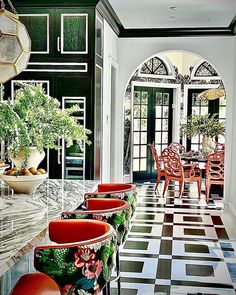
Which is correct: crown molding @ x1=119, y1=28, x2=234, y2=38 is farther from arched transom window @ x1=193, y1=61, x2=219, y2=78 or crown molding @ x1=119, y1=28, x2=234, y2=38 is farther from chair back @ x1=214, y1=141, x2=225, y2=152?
arched transom window @ x1=193, y1=61, x2=219, y2=78

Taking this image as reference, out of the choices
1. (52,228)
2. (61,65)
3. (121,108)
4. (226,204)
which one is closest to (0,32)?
(52,228)

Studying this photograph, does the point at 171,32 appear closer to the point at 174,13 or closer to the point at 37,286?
the point at 174,13

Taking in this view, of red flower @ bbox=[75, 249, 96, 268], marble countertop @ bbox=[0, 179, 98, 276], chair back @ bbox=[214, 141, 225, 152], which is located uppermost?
chair back @ bbox=[214, 141, 225, 152]

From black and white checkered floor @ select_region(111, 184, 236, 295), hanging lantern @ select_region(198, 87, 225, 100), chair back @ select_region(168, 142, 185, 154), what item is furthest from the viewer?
chair back @ select_region(168, 142, 185, 154)

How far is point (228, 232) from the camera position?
21.4 ft

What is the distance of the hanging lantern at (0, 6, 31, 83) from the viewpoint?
11.9ft

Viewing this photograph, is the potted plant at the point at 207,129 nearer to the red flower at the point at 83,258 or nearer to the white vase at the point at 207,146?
the white vase at the point at 207,146

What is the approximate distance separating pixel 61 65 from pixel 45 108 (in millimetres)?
2588

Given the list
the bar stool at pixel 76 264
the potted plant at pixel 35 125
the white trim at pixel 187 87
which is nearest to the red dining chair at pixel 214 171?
the white trim at pixel 187 87

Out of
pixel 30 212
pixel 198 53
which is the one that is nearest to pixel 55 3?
pixel 198 53

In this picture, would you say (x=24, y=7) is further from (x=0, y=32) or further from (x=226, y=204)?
(x=226, y=204)

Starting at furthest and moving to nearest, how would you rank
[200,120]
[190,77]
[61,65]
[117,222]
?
1. [190,77]
2. [200,120]
3. [61,65]
4. [117,222]

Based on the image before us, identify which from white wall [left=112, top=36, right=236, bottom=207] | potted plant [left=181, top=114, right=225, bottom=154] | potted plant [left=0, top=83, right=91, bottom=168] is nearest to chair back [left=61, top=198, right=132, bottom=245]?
potted plant [left=0, top=83, right=91, bottom=168]

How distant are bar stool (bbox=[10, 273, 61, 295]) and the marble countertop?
0.43ft
